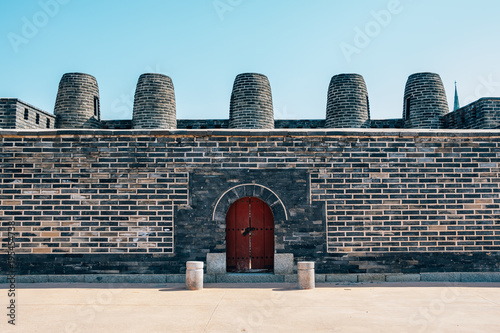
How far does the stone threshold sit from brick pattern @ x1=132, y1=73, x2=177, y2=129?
717cm

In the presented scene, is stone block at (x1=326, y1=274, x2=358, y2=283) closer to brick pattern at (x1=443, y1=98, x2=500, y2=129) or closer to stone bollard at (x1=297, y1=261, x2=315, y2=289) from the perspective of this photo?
stone bollard at (x1=297, y1=261, x2=315, y2=289)

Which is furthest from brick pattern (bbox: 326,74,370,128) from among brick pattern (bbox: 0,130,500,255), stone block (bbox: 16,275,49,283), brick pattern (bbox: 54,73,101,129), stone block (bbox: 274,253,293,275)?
stone block (bbox: 16,275,49,283)

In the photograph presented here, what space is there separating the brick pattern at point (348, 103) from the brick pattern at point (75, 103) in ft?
29.0

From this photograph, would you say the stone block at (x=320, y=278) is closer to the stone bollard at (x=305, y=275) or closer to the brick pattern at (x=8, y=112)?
the stone bollard at (x=305, y=275)

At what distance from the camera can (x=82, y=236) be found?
9477mm

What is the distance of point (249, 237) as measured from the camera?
9.95 meters

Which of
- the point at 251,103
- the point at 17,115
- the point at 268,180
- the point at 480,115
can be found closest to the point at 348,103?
the point at 251,103

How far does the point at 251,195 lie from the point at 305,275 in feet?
6.75

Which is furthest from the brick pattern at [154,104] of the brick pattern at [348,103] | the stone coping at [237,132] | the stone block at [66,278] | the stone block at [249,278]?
the stone block at [249,278]

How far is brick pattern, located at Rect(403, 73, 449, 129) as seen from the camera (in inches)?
632

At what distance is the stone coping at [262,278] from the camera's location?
9.35 meters

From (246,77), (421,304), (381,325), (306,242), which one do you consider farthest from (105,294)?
(246,77)

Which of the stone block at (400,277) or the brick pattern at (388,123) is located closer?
the stone block at (400,277)

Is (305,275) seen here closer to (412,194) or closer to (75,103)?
(412,194)
